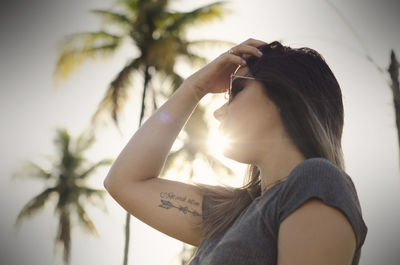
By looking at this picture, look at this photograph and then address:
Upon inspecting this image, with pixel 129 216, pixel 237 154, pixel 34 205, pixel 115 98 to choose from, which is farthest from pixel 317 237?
pixel 34 205

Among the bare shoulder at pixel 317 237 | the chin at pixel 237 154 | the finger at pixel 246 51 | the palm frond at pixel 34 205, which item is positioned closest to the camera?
the bare shoulder at pixel 317 237

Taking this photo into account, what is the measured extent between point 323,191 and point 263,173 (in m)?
0.60

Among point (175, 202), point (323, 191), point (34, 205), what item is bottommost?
point (34, 205)

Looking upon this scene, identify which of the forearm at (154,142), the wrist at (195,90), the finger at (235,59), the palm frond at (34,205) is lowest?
the palm frond at (34,205)

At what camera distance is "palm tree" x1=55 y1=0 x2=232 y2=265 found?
616 inches

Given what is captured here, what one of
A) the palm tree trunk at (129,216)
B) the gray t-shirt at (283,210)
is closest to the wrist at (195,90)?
the gray t-shirt at (283,210)

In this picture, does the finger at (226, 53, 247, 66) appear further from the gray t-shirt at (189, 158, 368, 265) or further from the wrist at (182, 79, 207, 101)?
the gray t-shirt at (189, 158, 368, 265)

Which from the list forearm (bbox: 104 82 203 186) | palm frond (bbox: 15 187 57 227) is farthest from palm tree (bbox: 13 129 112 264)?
forearm (bbox: 104 82 203 186)

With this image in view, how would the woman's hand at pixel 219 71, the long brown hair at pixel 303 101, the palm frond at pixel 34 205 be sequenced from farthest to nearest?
the palm frond at pixel 34 205, the woman's hand at pixel 219 71, the long brown hair at pixel 303 101

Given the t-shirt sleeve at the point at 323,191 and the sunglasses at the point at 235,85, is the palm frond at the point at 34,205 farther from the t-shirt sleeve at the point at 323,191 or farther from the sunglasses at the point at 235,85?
the t-shirt sleeve at the point at 323,191

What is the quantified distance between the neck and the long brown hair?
0.10 ft

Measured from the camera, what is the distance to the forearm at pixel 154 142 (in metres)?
2.24

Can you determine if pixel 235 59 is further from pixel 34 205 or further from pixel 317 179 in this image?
pixel 34 205

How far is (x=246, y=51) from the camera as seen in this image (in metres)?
1.94
